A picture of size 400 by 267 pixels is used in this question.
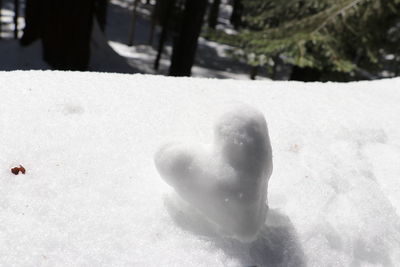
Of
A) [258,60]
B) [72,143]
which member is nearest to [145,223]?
[72,143]

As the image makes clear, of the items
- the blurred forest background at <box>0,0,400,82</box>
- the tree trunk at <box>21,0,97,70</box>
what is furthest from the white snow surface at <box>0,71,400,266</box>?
the tree trunk at <box>21,0,97,70</box>

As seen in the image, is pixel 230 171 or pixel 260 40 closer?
pixel 230 171

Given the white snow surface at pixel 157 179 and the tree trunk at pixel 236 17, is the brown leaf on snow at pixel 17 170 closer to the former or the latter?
the white snow surface at pixel 157 179

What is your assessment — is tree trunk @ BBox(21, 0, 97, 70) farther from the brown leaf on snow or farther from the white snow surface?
the brown leaf on snow

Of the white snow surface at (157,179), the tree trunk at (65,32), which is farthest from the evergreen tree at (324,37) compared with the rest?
the tree trunk at (65,32)

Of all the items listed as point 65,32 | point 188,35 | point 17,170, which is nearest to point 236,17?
point 188,35

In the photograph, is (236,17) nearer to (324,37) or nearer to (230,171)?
(324,37)
